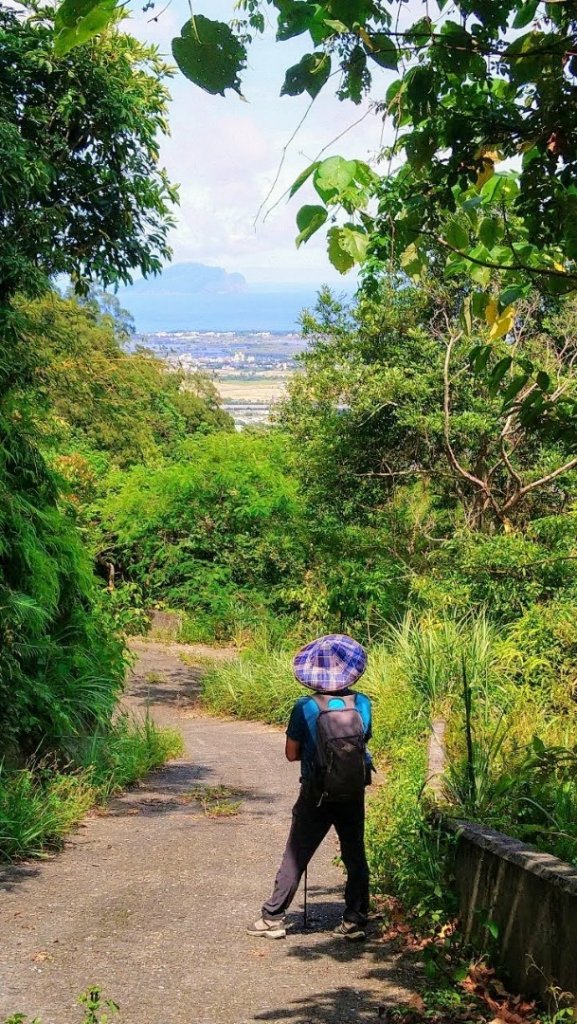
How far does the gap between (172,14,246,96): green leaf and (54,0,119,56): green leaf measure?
17cm

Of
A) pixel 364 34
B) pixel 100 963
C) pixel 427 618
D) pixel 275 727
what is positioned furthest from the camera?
pixel 275 727

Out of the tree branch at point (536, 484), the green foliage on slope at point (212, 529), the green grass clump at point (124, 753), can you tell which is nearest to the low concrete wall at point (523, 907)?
the green grass clump at point (124, 753)

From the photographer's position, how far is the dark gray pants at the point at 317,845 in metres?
5.74

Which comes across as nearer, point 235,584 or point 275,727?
point 275,727

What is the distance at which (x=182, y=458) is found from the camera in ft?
78.8

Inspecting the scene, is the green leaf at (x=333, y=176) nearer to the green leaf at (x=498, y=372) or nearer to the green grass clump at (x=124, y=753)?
the green leaf at (x=498, y=372)

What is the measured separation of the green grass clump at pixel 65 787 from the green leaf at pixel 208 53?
5992 millimetres

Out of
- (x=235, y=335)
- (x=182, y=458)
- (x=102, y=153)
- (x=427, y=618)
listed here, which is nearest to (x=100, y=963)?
(x=427, y=618)

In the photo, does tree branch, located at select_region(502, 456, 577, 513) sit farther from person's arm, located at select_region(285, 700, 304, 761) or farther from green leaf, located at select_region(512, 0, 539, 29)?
green leaf, located at select_region(512, 0, 539, 29)

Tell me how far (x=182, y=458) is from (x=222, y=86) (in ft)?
72.8

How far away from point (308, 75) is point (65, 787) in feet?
21.7

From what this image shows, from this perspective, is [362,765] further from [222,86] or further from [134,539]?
[134,539]

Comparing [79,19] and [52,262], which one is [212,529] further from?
[79,19]

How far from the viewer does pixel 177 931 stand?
5801 mm
